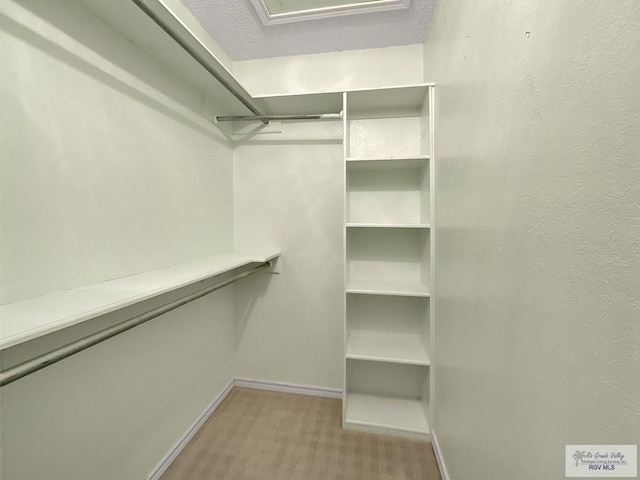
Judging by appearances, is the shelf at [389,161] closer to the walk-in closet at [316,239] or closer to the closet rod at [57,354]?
the walk-in closet at [316,239]

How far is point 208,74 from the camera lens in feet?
4.29

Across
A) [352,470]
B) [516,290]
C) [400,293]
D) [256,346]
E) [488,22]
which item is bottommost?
[352,470]

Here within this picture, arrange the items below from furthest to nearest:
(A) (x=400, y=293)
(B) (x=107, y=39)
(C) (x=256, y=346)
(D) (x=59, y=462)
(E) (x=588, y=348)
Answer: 1. (C) (x=256, y=346)
2. (A) (x=400, y=293)
3. (B) (x=107, y=39)
4. (D) (x=59, y=462)
5. (E) (x=588, y=348)

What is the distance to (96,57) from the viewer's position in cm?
93

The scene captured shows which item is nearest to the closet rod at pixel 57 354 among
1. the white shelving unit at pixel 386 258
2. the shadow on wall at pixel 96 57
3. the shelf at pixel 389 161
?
the shadow on wall at pixel 96 57

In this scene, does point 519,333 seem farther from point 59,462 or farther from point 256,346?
point 256,346

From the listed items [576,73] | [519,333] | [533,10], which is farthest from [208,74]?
[519,333]

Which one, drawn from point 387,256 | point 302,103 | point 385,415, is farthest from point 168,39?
point 385,415

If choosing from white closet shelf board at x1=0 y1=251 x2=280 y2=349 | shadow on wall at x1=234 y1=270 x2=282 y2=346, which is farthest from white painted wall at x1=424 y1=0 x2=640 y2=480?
shadow on wall at x1=234 y1=270 x2=282 y2=346

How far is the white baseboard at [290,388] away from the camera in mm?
1785

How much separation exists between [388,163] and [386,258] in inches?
25.4

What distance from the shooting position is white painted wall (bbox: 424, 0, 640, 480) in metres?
0.38

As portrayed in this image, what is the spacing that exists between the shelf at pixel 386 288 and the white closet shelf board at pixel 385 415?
2.58ft

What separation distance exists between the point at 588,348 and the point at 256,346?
6.16ft
